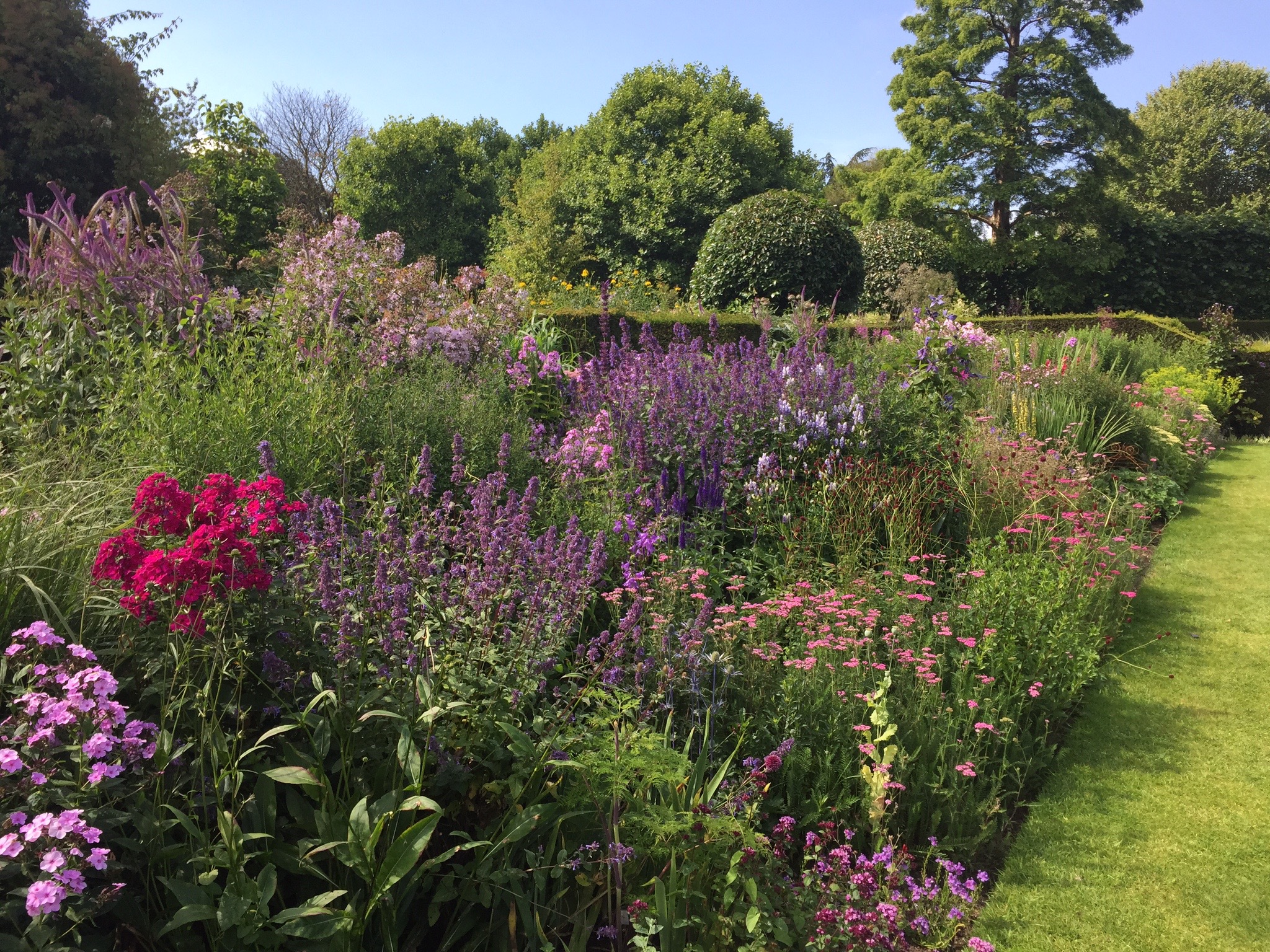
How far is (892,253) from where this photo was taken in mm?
20078

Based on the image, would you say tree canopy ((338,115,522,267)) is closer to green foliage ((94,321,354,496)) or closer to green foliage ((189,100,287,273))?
green foliage ((189,100,287,273))

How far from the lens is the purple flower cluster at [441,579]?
235 centimetres

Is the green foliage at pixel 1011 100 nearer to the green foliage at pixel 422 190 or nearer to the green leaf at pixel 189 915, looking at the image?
the green foliage at pixel 422 190

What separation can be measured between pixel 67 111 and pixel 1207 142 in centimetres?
3653

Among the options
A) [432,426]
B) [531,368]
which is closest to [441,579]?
[432,426]

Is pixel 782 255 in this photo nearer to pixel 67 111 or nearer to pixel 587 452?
pixel 587 452

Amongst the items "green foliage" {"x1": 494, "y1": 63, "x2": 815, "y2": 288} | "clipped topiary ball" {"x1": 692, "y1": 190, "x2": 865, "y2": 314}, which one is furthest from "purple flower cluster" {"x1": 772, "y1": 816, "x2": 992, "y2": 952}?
"green foliage" {"x1": 494, "y1": 63, "x2": 815, "y2": 288}

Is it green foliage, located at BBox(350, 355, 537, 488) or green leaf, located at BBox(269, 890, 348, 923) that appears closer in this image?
green leaf, located at BBox(269, 890, 348, 923)

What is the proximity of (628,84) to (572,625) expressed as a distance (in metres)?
26.9

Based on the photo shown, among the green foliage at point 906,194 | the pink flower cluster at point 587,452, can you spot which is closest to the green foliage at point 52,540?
the pink flower cluster at point 587,452

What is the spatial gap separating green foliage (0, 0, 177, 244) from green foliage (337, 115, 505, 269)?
1429 cm

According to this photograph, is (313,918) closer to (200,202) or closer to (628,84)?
(200,202)

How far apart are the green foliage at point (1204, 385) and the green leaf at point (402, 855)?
34.4 ft

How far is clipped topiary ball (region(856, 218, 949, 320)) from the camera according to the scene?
63.0ft
